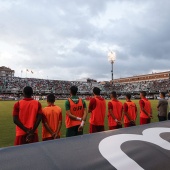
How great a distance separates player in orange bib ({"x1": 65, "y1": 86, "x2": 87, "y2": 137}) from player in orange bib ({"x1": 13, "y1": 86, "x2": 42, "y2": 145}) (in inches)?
36.9

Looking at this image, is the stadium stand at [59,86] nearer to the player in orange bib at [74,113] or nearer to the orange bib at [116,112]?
the orange bib at [116,112]

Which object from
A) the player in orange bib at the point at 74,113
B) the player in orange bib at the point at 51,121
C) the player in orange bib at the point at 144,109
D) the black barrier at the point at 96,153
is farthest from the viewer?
the player in orange bib at the point at 144,109

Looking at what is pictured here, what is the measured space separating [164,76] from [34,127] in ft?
343

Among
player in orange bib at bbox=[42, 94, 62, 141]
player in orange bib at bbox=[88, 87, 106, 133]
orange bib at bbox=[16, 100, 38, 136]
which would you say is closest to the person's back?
player in orange bib at bbox=[88, 87, 106, 133]

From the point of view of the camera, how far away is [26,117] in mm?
4312

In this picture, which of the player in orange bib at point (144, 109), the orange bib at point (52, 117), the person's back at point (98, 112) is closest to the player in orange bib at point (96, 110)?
the person's back at point (98, 112)

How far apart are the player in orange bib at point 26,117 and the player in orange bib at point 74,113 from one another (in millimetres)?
937

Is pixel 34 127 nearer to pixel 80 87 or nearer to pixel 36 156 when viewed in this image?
pixel 36 156

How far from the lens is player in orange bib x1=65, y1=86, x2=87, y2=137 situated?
5.27 metres

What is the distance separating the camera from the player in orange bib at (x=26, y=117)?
424 cm

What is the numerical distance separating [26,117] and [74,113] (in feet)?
4.29

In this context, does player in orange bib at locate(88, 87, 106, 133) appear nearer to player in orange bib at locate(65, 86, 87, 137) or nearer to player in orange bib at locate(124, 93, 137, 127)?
player in orange bib at locate(65, 86, 87, 137)

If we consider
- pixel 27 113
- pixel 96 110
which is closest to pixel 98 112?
pixel 96 110

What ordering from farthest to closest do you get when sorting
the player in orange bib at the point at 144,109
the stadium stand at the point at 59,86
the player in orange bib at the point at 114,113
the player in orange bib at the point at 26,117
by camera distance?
the stadium stand at the point at 59,86 < the player in orange bib at the point at 144,109 < the player in orange bib at the point at 114,113 < the player in orange bib at the point at 26,117
